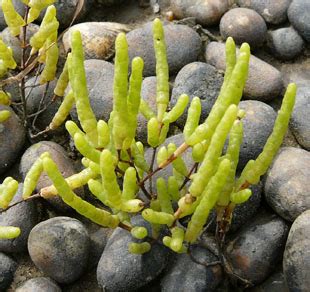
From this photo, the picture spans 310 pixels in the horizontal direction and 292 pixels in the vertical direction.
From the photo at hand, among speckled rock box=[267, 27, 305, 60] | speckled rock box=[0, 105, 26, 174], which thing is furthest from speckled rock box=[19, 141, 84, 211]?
speckled rock box=[267, 27, 305, 60]

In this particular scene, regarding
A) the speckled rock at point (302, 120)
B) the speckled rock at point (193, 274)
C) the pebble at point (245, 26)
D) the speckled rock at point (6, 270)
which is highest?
the pebble at point (245, 26)

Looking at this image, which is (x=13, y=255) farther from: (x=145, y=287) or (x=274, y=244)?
(x=274, y=244)

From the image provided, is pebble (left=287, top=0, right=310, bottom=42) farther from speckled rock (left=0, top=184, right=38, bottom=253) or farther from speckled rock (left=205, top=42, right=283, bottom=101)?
speckled rock (left=0, top=184, right=38, bottom=253)

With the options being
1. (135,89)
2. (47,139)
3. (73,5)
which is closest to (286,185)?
(135,89)

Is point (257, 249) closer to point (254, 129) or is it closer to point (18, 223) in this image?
point (254, 129)

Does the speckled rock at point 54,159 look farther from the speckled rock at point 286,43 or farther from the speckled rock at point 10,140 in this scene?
the speckled rock at point 286,43

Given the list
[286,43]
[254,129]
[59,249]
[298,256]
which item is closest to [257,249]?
[298,256]

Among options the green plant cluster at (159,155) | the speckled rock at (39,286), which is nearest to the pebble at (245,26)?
the green plant cluster at (159,155)

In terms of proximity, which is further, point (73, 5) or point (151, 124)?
point (73, 5)
